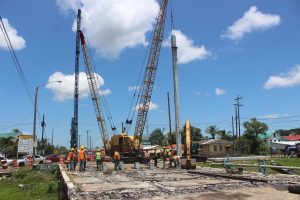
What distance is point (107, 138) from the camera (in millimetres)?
68688

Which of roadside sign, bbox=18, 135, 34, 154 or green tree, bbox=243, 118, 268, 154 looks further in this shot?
green tree, bbox=243, 118, 268, 154

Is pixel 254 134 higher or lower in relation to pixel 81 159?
higher

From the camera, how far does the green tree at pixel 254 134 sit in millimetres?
78500

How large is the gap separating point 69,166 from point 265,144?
195 ft

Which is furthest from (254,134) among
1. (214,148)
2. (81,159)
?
(81,159)

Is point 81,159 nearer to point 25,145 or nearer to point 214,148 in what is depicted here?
point 25,145

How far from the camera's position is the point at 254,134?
80.4 m

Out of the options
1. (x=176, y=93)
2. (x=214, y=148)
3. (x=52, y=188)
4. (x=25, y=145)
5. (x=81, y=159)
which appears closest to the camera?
(x=52, y=188)

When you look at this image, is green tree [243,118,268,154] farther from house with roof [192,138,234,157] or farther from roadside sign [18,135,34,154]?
roadside sign [18,135,34,154]

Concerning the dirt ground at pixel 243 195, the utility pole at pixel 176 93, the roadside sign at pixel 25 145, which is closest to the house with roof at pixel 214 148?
the utility pole at pixel 176 93

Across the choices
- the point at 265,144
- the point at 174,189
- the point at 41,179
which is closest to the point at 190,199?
the point at 174,189

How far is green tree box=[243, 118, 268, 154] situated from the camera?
78.5 m

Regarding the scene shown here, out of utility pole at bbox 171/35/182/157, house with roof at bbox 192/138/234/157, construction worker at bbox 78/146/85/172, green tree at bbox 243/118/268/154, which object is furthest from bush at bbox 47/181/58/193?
green tree at bbox 243/118/268/154

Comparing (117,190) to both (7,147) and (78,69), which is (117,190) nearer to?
(78,69)
